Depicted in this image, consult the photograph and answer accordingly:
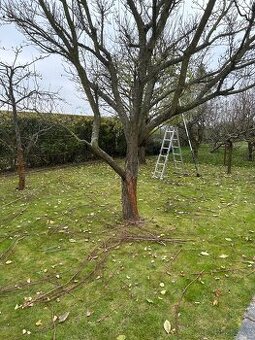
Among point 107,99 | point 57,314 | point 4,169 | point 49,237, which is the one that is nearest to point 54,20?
point 107,99

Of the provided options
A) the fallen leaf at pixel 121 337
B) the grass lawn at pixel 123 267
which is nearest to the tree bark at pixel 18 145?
the grass lawn at pixel 123 267

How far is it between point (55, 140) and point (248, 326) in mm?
10199

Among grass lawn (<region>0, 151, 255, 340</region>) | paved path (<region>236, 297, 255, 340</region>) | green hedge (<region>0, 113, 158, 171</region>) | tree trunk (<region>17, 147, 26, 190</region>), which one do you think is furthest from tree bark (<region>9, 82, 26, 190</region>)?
paved path (<region>236, 297, 255, 340</region>)

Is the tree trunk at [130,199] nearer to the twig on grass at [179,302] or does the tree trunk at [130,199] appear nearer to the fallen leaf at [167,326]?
the twig on grass at [179,302]

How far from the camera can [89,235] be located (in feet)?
15.3

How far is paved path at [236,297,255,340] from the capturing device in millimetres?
2531

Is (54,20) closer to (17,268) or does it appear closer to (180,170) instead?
(17,268)

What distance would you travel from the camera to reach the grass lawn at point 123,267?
2742 millimetres

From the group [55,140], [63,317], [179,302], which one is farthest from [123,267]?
[55,140]

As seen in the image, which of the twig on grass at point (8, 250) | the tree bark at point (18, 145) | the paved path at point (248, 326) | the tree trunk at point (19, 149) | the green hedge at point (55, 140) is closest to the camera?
the paved path at point (248, 326)

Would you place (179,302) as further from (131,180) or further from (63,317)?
(131,180)

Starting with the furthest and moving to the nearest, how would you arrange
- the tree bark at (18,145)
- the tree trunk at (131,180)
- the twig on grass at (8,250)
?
the tree bark at (18,145)
the tree trunk at (131,180)
the twig on grass at (8,250)

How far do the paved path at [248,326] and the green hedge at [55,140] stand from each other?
7.34 m

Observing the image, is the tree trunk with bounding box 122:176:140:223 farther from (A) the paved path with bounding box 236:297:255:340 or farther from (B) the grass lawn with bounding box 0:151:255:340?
(A) the paved path with bounding box 236:297:255:340
